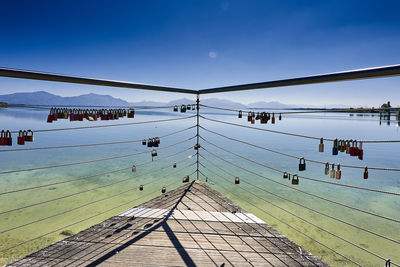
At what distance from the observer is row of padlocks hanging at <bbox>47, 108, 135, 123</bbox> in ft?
7.77

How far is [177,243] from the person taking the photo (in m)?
3.01

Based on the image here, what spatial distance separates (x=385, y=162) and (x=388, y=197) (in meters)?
11.6

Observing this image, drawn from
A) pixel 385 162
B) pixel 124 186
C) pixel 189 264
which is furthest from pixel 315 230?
pixel 385 162

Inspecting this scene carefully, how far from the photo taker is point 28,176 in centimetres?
1411

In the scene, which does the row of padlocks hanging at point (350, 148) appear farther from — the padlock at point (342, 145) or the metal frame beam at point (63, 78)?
the metal frame beam at point (63, 78)

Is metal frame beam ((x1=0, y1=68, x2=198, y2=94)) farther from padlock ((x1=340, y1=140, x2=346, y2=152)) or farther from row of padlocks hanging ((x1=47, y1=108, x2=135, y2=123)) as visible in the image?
padlock ((x1=340, y1=140, x2=346, y2=152))

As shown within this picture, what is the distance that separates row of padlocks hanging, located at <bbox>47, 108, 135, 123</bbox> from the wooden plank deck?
75.0 inches

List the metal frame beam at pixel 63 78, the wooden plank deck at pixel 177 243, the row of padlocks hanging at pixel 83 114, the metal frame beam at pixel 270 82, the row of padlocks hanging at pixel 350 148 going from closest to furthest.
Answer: the metal frame beam at pixel 270 82 < the metal frame beam at pixel 63 78 < the row of padlocks hanging at pixel 350 148 < the row of padlocks hanging at pixel 83 114 < the wooden plank deck at pixel 177 243

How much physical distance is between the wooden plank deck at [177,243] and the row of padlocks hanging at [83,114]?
75.0 inches

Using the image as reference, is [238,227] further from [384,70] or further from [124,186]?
[124,186]

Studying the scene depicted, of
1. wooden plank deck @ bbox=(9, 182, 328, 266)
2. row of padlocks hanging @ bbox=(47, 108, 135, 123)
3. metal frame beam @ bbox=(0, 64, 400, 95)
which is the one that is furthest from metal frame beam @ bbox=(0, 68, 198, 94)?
wooden plank deck @ bbox=(9, 182, 328, 266)

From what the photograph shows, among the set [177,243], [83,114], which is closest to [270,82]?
[83,114]

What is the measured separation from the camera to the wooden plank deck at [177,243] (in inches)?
105

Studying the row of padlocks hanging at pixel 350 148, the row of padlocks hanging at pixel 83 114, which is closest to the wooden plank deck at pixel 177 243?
the row of padlocks hanging at pixel 350 148
